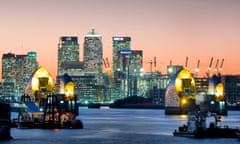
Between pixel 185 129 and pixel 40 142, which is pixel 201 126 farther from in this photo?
pixel 40 142

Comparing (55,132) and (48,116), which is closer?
(55,132)

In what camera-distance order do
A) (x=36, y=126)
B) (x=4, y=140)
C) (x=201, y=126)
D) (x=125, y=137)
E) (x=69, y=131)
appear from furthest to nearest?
(x=36, y=126) < (x=69, y=131) < (x=125, y=137) < (x=201, y=126) < (x=4, y=140)

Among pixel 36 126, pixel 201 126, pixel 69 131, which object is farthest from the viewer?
pixel 36 126

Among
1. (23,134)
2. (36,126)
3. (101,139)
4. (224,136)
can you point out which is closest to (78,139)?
(101,139)

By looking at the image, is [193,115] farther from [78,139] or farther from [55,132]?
[55,132]

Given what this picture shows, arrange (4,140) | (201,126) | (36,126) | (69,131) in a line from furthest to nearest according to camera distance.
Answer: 1. (36,126)
2. (69,131)
3. (201,126)
4. (4,140)

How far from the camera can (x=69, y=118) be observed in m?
142

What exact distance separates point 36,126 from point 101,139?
1133 inches

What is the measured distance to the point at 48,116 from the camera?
475ft

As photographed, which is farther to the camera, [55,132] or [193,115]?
[55,132]

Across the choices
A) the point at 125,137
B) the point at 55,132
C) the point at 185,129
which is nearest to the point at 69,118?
the point at 55,132

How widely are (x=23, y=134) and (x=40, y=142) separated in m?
16.4

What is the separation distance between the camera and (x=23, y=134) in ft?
397

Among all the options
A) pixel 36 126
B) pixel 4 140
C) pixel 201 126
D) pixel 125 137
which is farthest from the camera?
pixel 36 126
